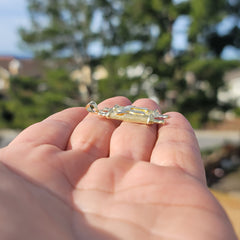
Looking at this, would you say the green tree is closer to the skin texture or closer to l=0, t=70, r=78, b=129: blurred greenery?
l=0, t=70, r=78, b=129: blurred greenery

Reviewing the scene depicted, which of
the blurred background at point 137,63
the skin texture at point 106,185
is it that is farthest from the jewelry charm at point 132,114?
the blurred background at point 137,63

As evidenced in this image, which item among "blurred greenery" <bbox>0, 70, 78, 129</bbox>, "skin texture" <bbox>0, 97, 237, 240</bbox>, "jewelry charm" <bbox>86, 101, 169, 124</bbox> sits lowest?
"blurred greenery" <bbox>0, 70, 78, 129</bbox>

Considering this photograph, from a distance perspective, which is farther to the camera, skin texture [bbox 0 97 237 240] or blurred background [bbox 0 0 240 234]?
blurred background [bbox 0 0 240 234]

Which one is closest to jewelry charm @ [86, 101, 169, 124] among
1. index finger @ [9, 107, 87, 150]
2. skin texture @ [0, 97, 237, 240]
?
skin texture @ [0, 97, 237, 240]

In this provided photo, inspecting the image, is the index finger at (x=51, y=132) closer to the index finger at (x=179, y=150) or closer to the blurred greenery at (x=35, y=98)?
the index finger at (x=179, y=150)

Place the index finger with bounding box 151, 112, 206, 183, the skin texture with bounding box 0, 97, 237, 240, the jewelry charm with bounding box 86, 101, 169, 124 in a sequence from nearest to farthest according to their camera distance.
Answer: the skin texture with bounding box 0, 97, 237, 240 < the index finger with bounding box 151, 112, 206, 183 < the jewelry charm with bounding box 86, 101, 169, 124

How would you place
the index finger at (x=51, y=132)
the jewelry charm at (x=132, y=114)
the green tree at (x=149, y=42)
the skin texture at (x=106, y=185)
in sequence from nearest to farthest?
the skin texture at (x=106, y=185) → the index finger at (x=51, y=132) → the jewelry charm at (x=132, y=114) → the green tree at (x=149, y=42)

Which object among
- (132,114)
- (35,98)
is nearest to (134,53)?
(35,98)

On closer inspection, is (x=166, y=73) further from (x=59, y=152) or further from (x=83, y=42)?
(x=59, y=152)
